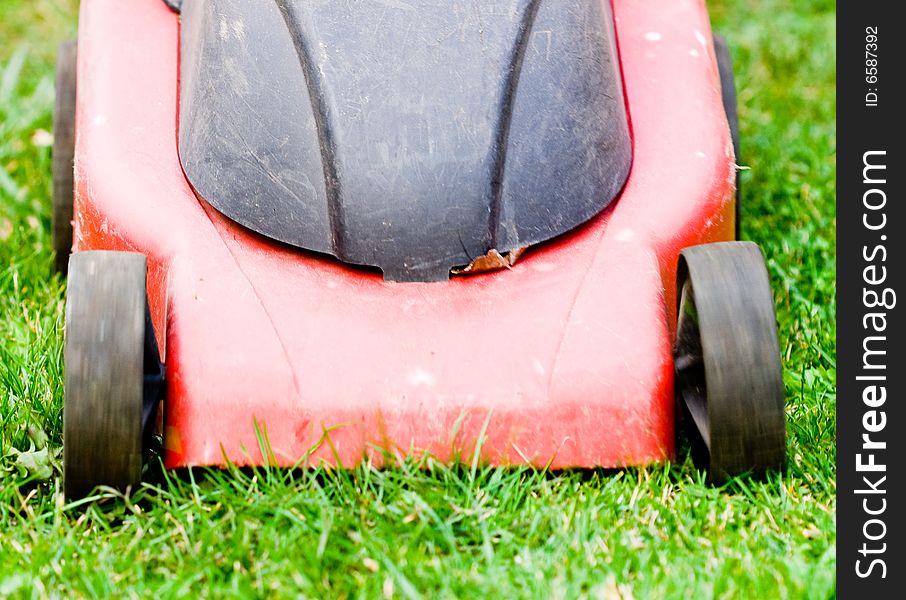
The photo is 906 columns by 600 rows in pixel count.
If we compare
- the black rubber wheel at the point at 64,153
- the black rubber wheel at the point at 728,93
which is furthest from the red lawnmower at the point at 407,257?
the black rubber wheel at the point at 64,153

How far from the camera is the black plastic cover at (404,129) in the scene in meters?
1.98

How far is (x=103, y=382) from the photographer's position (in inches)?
69.1

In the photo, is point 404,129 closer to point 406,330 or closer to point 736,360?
point 406,330

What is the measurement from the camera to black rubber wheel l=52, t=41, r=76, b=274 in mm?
2627

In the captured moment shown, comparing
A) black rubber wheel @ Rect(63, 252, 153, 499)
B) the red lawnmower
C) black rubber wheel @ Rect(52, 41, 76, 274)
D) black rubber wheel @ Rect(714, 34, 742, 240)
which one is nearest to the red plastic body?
the red lawnmower

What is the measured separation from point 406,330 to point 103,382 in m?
0.44

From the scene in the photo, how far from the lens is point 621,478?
76.5 inches

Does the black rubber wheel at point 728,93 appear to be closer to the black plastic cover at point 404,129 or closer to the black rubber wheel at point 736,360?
the black plastic cover at point 404,129

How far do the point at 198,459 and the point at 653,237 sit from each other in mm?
777

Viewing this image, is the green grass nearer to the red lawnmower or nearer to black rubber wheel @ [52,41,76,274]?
the red lawnmower

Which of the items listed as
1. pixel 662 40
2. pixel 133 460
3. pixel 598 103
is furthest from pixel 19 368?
pixel 662 40

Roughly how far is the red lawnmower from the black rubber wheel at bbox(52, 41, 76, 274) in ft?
1.25

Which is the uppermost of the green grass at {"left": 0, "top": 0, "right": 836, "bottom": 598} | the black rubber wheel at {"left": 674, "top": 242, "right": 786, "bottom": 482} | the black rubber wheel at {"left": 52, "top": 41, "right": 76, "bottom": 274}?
the black rubber wheel at {"left": 52, "top": 41, "right": 76, "bottom": 274}
